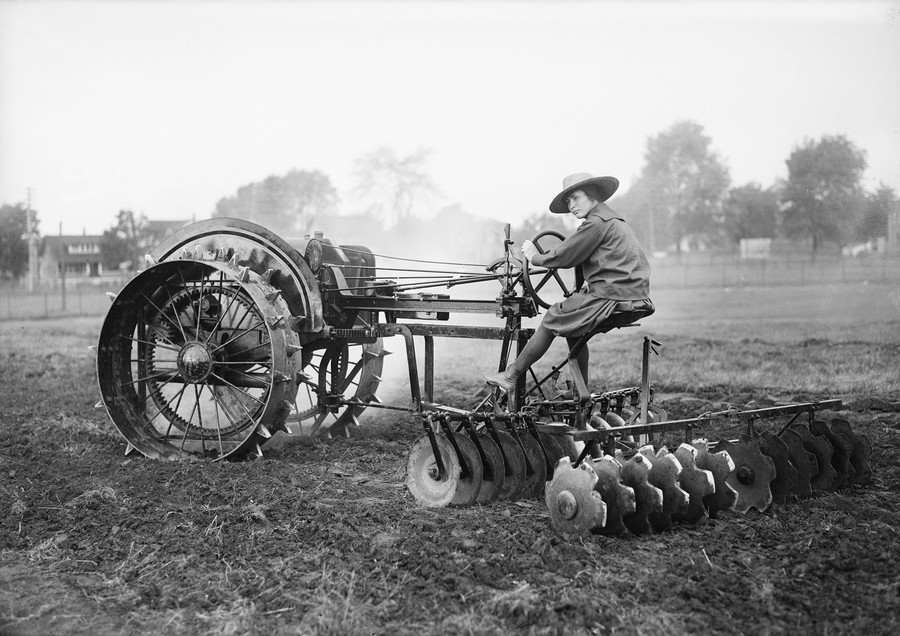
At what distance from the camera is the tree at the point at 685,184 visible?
19.4m

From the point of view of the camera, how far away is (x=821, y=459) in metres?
5.77

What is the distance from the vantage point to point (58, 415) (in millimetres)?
9016

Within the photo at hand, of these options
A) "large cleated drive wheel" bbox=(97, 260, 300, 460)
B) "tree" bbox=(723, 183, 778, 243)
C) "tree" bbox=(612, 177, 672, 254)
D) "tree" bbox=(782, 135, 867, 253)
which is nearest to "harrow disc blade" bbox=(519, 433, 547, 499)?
"large cleated drive wheel" bbox=(97, 260, 300, 460)

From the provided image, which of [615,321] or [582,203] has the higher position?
[582,203]

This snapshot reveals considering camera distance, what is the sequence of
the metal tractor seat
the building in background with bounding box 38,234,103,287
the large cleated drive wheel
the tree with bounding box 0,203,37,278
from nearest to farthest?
the metal tractor seat, the large cleated drive wheel, the tree with bounding box 0,203,37,278, the building in background with bounding box 38,234,103,287

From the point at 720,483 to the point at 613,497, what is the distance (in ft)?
2.97

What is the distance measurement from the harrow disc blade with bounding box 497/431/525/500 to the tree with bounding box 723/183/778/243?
16.4 metres

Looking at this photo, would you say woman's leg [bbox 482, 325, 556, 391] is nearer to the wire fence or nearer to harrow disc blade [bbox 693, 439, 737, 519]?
harrow disc blade [bbox 693, 439, 737, 519]

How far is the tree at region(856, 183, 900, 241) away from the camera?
1388cm

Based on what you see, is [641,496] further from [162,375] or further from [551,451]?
[162,375]

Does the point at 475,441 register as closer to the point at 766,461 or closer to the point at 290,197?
the point at 766,461

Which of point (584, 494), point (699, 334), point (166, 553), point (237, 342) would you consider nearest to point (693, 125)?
point (699, 334)

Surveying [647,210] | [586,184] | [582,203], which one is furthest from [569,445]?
[647,210]

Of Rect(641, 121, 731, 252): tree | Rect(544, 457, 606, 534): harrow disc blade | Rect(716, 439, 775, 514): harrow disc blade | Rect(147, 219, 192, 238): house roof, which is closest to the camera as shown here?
Rect(544, 457, 606, 534): harrow disc blade
